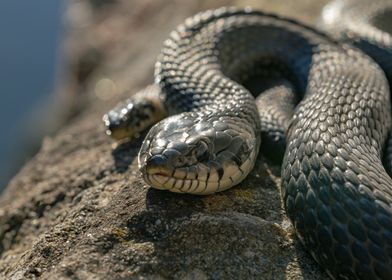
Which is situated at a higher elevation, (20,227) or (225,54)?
(225,54)

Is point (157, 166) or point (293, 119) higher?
point (157, 166)

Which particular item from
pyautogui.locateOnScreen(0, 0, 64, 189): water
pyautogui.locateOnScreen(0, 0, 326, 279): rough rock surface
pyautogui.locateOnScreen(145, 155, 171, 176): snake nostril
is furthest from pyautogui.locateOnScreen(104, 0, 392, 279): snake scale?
pyautogui.locateOnScreen(0, 0, 64, 189): water

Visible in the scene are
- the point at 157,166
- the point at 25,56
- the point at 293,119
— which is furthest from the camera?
the point at 25,56

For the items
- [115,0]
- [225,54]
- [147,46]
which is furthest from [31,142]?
[225,54]

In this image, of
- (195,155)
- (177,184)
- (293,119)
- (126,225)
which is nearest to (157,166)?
(177,184)

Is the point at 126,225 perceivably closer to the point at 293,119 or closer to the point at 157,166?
the point at 157,166

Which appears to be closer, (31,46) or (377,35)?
(377,35)

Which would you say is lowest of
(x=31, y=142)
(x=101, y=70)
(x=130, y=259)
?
(x=31, y=142)

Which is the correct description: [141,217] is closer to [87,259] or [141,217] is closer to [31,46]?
[87,259]

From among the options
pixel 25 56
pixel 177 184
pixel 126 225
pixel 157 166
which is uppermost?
pixel 157 166
